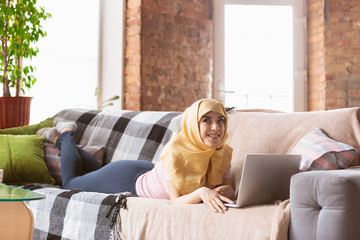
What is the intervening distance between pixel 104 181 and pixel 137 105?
1802 mm

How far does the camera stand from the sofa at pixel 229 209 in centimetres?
161

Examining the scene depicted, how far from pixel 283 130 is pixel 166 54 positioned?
7.55 feet

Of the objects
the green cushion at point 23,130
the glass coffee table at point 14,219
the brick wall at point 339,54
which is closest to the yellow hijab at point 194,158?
the glass coffee table at point 14,219

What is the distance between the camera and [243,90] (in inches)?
192

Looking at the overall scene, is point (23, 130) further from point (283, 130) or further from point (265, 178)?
point (265, 178)

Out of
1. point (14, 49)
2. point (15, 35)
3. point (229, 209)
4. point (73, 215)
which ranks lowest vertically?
point (73, 215)

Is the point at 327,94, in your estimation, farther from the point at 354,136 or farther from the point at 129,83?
the point at 354,136

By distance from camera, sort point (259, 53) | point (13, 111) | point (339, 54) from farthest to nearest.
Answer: point (259, 53)
point (339, 54)
point (13, 111)

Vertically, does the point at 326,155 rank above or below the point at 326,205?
above

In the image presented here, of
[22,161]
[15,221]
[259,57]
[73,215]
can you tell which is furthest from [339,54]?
[15,221]

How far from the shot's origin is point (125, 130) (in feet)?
10.6

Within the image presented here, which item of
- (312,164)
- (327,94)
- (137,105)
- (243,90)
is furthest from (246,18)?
(312,164)

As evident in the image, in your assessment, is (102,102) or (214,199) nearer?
(214,199)


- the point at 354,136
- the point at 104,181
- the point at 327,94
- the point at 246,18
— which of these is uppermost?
the point at 246,18
